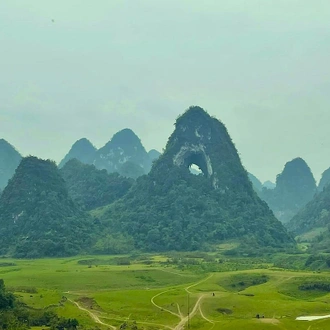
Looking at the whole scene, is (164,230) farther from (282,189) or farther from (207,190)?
(282,189)

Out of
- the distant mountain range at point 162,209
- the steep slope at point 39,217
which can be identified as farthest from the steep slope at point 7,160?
the steep slope at point 39,217

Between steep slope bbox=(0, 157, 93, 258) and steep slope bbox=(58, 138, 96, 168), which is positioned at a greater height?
steep slope bbox=(58, 138, 96, 168)

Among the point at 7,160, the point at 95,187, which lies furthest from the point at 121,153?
the point at 95,187

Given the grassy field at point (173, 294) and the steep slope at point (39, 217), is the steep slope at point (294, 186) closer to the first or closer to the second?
the steep slope at point (39, 217)

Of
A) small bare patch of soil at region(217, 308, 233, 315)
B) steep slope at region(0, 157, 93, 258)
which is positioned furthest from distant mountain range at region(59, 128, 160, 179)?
small bare patch of soil at region(217, 308, 233, 315)

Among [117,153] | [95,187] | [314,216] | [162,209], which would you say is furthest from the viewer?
[117,153]

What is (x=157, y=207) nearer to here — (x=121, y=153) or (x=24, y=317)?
(x=24, y=317)

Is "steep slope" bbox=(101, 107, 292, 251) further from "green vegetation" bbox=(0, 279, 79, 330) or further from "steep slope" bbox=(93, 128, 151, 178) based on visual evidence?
"steep slope" bbox=(93, 128, 151, 178)
